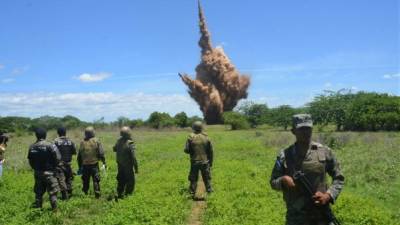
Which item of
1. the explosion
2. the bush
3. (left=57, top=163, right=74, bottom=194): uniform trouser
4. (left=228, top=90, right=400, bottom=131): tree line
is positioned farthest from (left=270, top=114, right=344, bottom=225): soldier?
the explosion

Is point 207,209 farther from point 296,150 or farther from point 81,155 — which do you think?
point 296,150

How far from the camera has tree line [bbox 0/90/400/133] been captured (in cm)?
4459

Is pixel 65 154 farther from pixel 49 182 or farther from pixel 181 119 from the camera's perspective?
pixel 181 119

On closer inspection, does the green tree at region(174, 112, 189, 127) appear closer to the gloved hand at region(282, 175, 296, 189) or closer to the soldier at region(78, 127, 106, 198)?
the soldier at region(78, 127, 106, 198)

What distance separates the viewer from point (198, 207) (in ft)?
42.8

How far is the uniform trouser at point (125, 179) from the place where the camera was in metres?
13.4

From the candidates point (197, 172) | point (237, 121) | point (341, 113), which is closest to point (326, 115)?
point (341, 113)

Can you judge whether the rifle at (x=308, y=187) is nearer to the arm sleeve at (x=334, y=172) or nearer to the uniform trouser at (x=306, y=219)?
the uniform trouser at (x=306, y=219)

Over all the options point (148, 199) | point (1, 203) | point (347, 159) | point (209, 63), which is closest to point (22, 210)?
point (1, 203)

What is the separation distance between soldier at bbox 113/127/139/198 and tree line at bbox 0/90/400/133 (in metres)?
17.1

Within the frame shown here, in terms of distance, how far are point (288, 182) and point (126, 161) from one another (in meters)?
7.92

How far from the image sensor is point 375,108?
4525cm

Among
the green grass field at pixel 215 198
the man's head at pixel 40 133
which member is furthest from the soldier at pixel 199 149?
the man's head at pixel 40 133

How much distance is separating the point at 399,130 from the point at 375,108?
269cm
